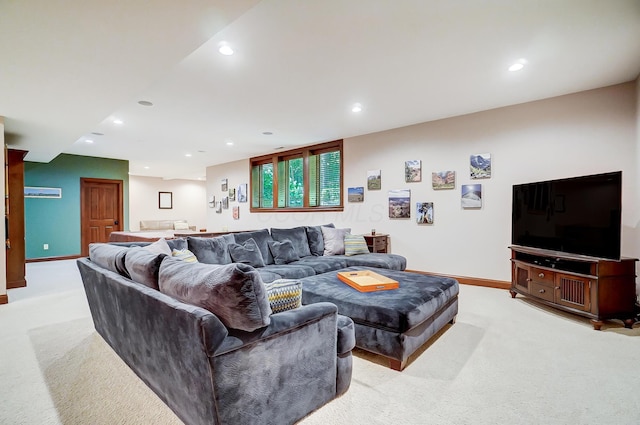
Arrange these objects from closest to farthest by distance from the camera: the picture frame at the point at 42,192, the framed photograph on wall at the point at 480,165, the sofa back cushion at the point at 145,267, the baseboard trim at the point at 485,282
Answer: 1. the sofa back cushion at the point at 145,267
2. the baseboard trim at the point at 485,282
3. the framed photograph on wall at the point at 480,165
4. the picture frame at the point at 42,192

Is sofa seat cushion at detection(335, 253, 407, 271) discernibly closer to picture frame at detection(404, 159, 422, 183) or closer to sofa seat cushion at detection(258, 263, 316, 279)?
sofa seat cushion at detection(258, 263, 316, 279)

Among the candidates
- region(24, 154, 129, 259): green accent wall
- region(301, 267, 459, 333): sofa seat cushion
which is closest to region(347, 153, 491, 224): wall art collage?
region(301, 267, 459, 333): sofa seat cushion

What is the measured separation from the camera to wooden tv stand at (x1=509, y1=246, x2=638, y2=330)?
9.76 feet

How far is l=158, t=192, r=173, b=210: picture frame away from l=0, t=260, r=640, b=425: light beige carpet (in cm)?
963

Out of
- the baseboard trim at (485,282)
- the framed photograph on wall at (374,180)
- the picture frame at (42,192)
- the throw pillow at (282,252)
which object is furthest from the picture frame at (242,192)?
the baseboard trim at (485,282)

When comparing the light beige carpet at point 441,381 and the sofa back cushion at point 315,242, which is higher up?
the sofa back cushion at point 315,242

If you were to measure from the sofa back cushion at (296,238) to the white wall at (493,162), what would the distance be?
1.68 metres

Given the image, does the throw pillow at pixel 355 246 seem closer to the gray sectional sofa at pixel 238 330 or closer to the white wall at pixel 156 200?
the gray sectional sofa at pixel 238 330

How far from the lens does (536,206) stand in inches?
151

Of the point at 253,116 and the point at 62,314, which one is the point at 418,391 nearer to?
the point at 62,314

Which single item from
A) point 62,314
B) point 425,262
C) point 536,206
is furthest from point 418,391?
point 62,314

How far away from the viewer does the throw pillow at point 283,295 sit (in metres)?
1.67

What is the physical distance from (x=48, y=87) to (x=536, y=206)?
562 cm

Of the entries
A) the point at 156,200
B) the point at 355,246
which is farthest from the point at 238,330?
the point at 156,200
